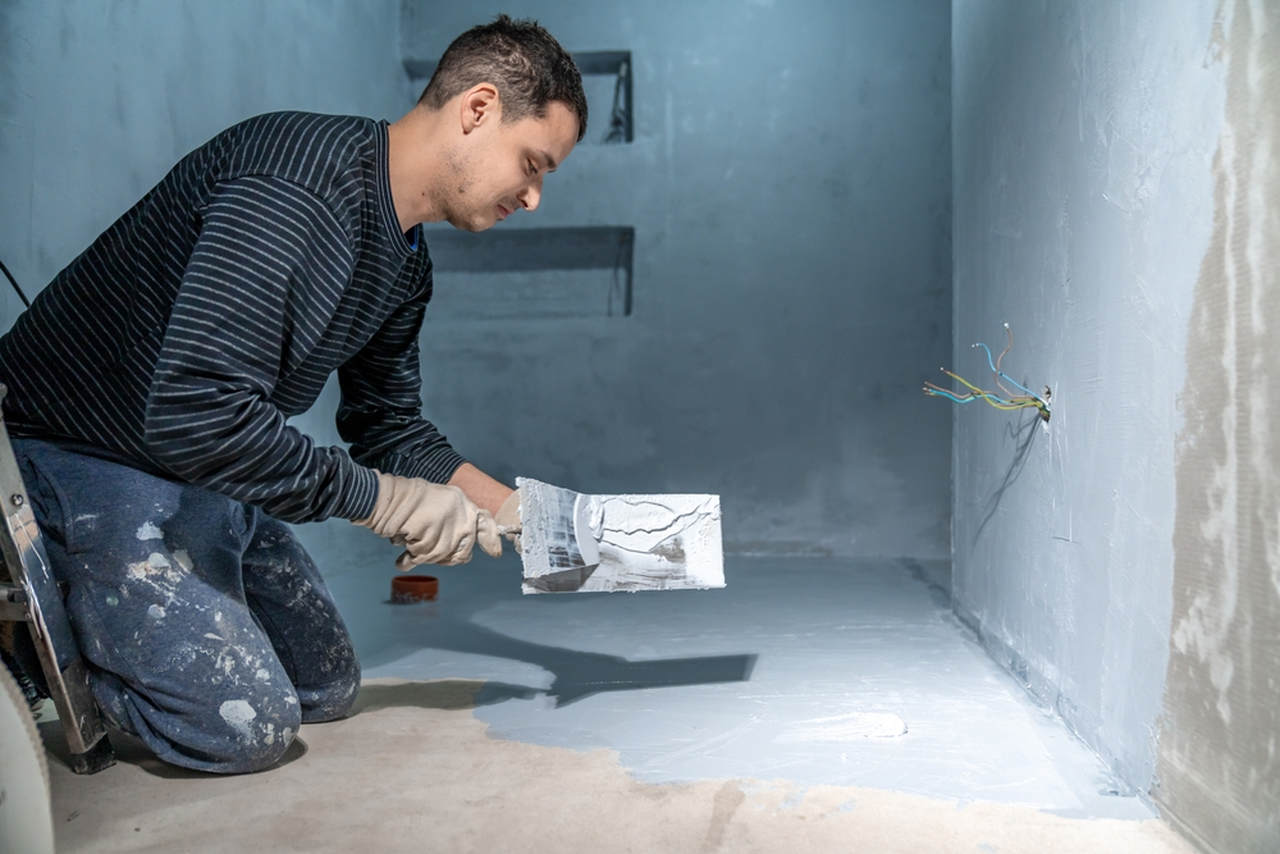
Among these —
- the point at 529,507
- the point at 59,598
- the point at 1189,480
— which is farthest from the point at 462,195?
the point at 1189,480

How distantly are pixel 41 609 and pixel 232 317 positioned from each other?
47 cm

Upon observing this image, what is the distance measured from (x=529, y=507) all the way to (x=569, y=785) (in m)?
0.44

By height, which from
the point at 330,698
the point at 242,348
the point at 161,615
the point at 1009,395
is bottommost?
the point at 330,698

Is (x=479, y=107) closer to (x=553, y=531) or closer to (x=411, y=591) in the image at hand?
(x=553, y=531)

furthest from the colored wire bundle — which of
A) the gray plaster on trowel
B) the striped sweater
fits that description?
the striped sweater

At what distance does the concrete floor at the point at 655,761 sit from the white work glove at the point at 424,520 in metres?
0.32

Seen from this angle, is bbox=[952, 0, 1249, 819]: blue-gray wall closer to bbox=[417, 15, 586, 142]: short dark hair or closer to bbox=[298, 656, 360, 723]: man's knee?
bbox=[417, 15, 586, 142]: short dark hair

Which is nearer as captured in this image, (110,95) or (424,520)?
(424,520)

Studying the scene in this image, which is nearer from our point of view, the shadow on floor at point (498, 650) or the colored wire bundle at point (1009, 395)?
the colored wire bundle at point (1009, 395)

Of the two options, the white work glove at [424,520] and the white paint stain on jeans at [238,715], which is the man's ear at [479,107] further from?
the white paint stain on jeans at [238,715]

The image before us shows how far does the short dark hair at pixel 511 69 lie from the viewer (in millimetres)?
1574

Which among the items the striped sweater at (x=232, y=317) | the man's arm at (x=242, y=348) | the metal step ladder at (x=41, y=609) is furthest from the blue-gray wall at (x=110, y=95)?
the man's arm at (x=242, y=348)

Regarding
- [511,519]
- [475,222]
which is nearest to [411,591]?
[511,519]

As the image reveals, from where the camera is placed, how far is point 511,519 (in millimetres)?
1773
